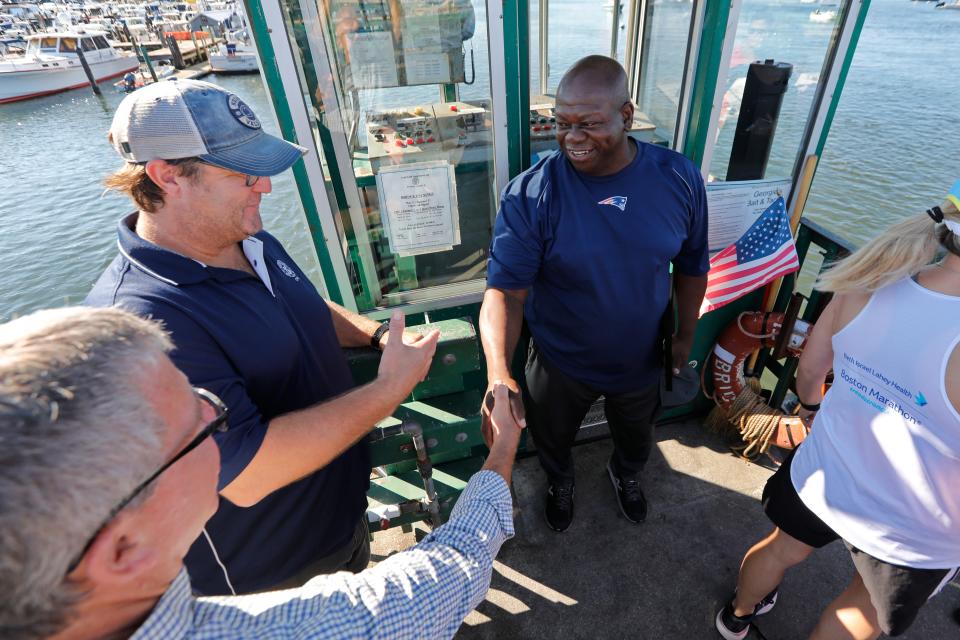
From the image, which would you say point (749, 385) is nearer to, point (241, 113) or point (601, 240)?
point (601, 240)

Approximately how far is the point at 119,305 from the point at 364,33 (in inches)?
61.0

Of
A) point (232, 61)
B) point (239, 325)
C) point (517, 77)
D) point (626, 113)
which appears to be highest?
point (517, 77)

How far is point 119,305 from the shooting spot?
3.97 feet

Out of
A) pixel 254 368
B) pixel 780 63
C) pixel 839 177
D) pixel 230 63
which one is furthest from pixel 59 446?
pixel 230 63

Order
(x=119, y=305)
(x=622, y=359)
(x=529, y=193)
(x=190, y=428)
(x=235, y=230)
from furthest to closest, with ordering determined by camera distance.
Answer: (x=622, y=359) → (x=529, y=193) → (x=235, y=230) → (x=119, y=305) → (x=190, y=428)

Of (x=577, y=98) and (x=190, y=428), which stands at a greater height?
(x=577, y=98)

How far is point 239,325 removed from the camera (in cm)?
136

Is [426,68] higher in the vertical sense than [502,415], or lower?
higher

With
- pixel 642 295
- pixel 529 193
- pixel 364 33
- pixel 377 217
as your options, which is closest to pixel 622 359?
pixel 642 295

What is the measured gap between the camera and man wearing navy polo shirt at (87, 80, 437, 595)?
1.26m

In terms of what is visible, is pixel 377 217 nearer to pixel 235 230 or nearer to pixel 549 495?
pixel 235 230

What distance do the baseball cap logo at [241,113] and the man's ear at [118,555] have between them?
1.23 m

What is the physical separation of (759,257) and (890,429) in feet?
4.57

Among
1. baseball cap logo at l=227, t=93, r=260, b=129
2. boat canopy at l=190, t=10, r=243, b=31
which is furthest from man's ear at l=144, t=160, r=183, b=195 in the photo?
boat canopy at l=190, t=10, r=243, b=31
